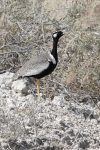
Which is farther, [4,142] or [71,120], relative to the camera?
[71,120]

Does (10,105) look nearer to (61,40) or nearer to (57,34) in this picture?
(57,34)

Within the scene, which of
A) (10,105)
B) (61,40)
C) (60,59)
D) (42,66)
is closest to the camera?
Answer: (10,105)

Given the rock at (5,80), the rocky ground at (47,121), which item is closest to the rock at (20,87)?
the rocky ground at (47,121)

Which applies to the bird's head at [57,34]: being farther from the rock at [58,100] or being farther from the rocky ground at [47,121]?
the rock at [58,100]

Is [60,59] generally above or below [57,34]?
below

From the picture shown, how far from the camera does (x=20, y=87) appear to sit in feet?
13.9

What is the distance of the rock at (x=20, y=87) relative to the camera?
4.23m

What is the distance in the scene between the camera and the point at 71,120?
3.52m

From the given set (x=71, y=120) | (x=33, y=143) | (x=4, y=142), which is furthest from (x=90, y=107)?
(x=4, y=142)

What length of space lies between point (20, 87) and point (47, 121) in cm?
110

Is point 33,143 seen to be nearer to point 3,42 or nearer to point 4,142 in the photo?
point 4,142

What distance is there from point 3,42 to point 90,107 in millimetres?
2630

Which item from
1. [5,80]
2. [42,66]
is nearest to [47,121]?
[42,66]

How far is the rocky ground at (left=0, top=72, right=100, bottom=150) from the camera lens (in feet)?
9.52
